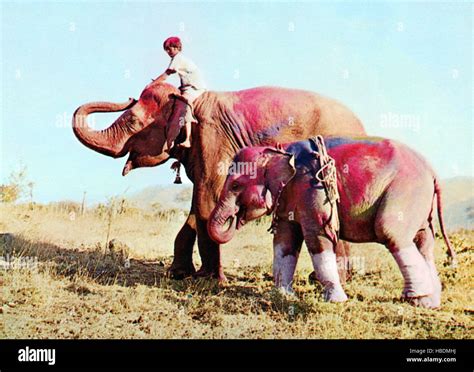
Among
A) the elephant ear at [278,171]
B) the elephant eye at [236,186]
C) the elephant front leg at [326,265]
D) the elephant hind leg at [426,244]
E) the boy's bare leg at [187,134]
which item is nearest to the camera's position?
the elephant front leg at [326,265]

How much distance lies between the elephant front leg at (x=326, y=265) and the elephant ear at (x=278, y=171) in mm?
688

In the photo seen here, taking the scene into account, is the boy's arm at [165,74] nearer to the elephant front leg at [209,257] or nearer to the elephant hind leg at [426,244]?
the elephant front leg at [209,257]

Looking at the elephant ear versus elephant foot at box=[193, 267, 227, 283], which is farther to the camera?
elephant foot at box=[193, 267, 227, 283]

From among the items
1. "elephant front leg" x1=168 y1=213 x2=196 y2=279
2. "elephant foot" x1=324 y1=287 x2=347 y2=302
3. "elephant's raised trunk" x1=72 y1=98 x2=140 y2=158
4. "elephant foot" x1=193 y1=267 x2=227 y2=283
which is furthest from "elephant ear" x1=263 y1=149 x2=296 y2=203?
"elephant's raised trunk" x1=72 y1=98 x2=140 y2=158

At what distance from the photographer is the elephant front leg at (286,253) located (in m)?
9.52

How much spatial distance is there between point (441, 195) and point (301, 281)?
8.08ft

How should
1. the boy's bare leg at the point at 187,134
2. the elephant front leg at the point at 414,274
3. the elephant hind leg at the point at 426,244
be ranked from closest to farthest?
1. the elephant front leg at the point at 414,274
2. the elephant hind leg at the point at 426,244
3. the boy's bare leg at the point at 187,134

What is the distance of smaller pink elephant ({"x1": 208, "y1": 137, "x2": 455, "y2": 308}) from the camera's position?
904 cm

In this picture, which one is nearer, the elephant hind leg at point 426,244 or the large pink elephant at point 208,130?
the elephant hind leg at point 426,244

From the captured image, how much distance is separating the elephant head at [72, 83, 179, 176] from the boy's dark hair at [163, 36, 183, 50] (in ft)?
1.88

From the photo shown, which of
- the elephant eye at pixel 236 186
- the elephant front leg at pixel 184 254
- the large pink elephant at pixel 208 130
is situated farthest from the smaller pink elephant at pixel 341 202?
the elephant front leg at pixel 184 254

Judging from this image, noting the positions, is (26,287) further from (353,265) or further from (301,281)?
(353,265)

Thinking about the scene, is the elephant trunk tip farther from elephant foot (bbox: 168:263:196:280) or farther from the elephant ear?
elephant foot (bbox: 168:263:196:280)

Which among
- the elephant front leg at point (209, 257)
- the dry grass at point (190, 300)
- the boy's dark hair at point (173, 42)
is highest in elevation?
the boy's dark hair at point (173, 42)
